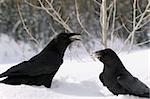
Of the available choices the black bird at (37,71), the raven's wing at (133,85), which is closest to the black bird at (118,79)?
the raven's wing at (133,85)

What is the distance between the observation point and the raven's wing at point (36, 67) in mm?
4547

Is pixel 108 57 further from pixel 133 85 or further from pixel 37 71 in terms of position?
pixel 37 71

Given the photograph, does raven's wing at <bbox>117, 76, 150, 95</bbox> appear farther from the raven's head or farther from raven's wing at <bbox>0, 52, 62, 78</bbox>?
raven's wing at <bbox>0, 52, 62, 78</bbox>

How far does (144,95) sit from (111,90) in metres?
0.49

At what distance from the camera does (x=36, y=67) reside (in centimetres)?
459

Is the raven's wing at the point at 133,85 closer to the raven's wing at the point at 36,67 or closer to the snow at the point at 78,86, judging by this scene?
the snow at the point at 78,86

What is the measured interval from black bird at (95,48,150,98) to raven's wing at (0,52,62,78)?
424 millimetres

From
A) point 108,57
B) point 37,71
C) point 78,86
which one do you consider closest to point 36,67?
point 37,71

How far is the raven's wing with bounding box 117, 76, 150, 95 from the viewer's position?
4026 mm

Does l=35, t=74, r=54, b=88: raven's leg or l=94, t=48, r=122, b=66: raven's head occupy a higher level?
l=94, t=48, r=122, b=66: raven's head

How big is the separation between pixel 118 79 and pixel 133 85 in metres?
0.21

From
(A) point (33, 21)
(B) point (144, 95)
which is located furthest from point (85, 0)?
(B) point (144, 95)

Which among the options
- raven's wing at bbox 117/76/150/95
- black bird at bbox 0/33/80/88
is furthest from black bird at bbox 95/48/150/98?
black bird at bbox 0/33/80/88

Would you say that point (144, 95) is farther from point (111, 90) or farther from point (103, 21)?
point (103, 21)
